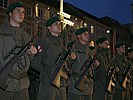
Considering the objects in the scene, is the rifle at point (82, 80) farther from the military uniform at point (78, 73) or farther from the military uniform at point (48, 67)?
the military uniform at point (48, 67)

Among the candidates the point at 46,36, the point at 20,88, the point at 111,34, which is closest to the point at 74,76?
the point at 46,36

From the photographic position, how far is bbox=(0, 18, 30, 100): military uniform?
3926mm

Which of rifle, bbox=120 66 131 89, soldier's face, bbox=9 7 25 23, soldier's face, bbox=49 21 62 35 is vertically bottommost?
rifle, bbox=120 66 131 89

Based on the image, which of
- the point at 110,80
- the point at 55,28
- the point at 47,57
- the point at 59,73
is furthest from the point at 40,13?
the point at 59,73

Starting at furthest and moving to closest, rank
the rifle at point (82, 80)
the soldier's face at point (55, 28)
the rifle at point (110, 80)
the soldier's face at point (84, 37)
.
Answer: the rifle at point (110, 80)
the soldier's face at point (84, 37)
the rifle at point (82, 80)
the soldier's face at point (55, 28)

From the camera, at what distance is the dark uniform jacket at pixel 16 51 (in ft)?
12.9

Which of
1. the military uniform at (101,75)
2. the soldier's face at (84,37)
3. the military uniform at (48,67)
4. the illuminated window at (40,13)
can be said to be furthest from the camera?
the illuminated window at (40,13)

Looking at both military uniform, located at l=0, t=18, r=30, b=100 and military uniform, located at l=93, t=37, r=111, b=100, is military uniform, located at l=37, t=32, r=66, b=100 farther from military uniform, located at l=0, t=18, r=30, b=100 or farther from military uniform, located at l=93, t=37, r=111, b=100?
military uniform, located at l=93, t=37, r=111, b=100

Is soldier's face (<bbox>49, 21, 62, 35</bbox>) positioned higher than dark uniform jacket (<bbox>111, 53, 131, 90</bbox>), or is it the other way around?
soldier's face (<bbox>49, 21, 62, 35</bbox>)

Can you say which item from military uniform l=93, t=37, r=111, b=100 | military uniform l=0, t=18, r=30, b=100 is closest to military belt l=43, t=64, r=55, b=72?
military uniform l=0, t=18, r=30, b=100

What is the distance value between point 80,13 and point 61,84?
33906 mm

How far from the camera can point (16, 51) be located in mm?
3967

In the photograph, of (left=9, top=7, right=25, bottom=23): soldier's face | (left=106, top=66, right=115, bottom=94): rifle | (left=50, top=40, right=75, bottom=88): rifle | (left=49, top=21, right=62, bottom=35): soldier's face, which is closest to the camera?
(left=9, top=7, right=25, bottom=23): soldier's face

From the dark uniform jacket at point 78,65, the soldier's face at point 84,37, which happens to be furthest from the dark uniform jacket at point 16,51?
the soldier's face at point 84,37
